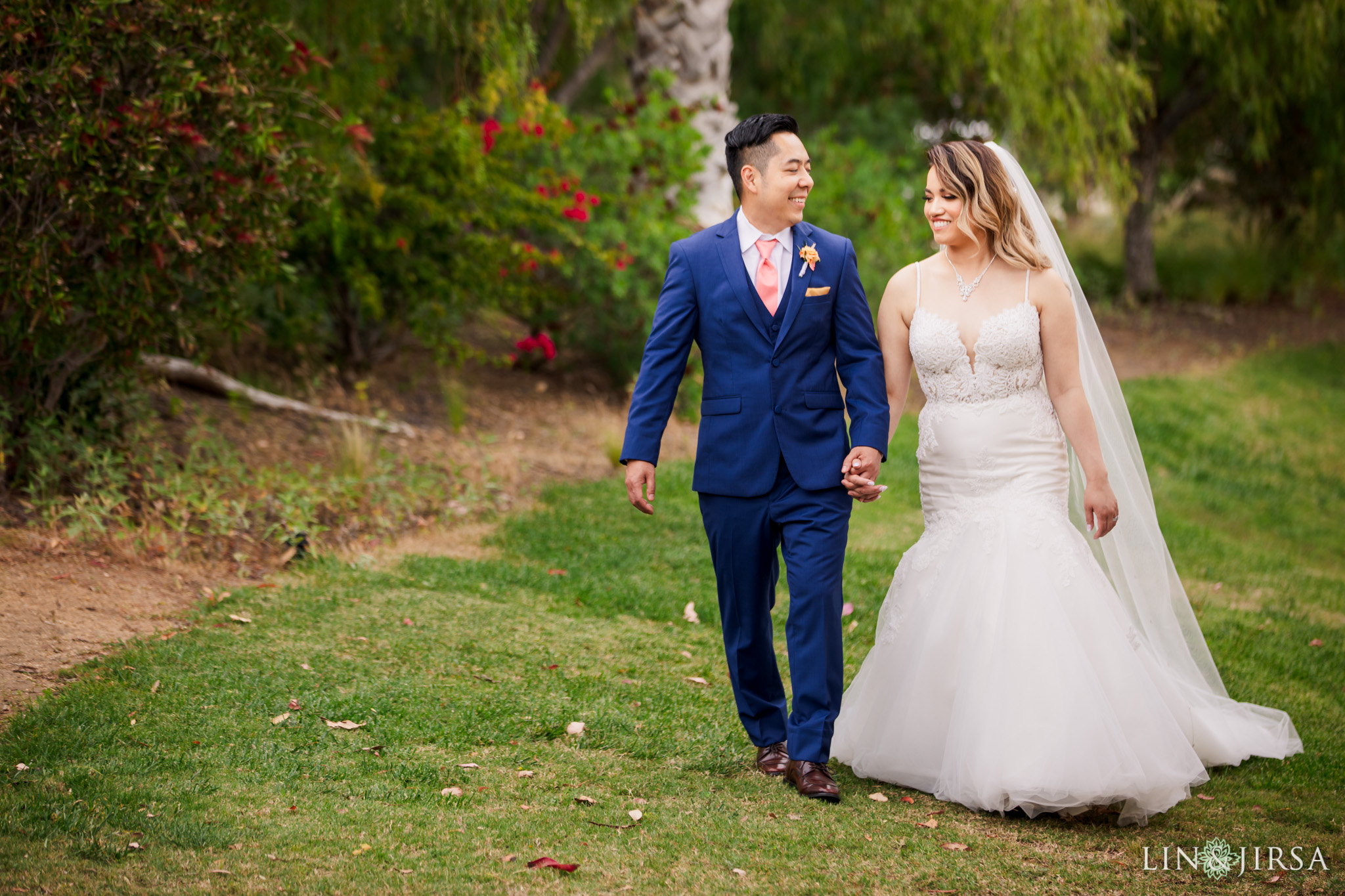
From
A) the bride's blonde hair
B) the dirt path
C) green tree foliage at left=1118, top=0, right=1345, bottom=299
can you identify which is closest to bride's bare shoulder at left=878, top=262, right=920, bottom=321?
the bride's blonde hair

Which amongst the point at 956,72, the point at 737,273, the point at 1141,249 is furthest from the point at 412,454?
the point at 1141,249

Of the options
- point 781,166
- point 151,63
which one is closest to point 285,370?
point 151,63

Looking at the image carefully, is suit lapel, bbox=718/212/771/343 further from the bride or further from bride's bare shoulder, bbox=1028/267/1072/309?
bride's bare shoulder, bbox=1028/267/1072/309

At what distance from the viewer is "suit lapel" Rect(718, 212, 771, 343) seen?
385 cm

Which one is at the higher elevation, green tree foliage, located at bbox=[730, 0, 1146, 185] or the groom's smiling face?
green tree foliage, located at bbox=[730, 0, 1146, 185]

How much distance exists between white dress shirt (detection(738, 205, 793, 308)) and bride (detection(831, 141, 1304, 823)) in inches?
20.7

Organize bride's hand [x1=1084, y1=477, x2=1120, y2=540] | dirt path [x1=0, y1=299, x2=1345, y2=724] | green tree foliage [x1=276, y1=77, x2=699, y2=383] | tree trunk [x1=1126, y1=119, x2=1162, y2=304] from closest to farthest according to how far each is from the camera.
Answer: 1. bride's hand [x1=1084, y1=477, x2=1120, y2=540]
2. dirt path [x1=0, y1=299, x2=1345, y2=724]
3. green tree foliage [x1=276, y1=77, x2=699, y2=383]
4. tree trunk [x1=1126, y1=119, x2=1162, y2=304]

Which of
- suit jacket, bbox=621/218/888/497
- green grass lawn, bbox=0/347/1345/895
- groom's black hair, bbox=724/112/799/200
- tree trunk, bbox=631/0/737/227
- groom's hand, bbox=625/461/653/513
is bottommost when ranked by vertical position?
green grass lawn, bbox=0/347/1345/895

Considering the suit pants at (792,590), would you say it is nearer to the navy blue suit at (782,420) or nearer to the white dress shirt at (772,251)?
the navy blue suit at (782,420)

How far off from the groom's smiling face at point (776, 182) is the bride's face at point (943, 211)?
0.49 metres

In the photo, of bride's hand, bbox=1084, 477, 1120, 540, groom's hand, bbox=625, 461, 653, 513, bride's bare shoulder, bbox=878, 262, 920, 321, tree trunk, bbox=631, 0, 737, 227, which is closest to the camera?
groom's hand, bbox=625, 461, 653, 513

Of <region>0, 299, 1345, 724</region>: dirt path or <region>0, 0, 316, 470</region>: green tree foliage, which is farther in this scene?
<region>0, 0, 316, 470</region>: green tree foliage

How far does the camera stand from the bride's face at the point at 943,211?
4074 mm

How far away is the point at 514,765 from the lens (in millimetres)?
4109
